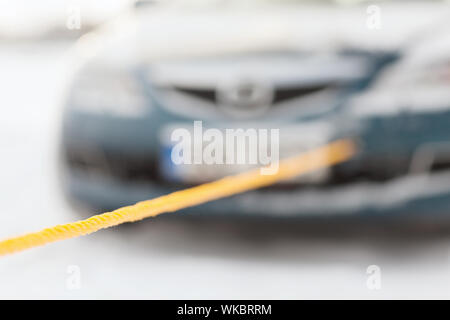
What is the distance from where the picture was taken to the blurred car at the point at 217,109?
2.56 m

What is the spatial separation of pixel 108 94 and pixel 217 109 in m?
0.43

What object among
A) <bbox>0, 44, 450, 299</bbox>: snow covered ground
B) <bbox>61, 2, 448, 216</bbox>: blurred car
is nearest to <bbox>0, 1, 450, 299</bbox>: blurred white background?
<bbox>0, 44, 450, 299</bbox>: snow covered ground

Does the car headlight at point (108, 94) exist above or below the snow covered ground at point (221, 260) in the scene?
above

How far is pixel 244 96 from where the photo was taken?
2646mm

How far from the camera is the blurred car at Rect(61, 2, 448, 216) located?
2.56m

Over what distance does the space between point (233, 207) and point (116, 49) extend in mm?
793

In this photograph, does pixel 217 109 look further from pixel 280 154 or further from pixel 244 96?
pixel 280 154

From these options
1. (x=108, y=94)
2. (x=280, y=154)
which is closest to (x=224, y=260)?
(x=280, y=154)

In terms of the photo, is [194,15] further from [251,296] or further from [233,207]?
[251,296]

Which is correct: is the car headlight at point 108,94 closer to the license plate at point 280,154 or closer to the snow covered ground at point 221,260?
the license plate at point 280,154

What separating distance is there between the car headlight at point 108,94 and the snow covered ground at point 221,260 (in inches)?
16.8

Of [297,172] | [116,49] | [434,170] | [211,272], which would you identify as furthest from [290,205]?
[116,49]


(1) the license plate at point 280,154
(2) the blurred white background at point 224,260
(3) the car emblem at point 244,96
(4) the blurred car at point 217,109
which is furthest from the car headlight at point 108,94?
(2) the blurred white background at point 224,260

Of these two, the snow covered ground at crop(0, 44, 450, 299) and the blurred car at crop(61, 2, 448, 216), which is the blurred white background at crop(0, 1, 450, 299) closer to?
the snow covered ground at crop(0, 44, 450, 299)
